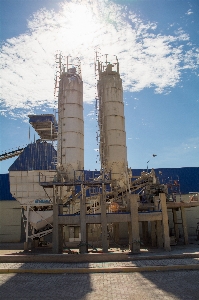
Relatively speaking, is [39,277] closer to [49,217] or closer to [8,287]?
[8,287]

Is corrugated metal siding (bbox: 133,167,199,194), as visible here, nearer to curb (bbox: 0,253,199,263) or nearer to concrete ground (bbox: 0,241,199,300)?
curb (bbox: 0,253,199,263)

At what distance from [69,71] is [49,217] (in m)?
14.3

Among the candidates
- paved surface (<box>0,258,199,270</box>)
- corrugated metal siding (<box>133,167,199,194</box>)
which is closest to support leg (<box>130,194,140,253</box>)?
paved surface (<box>0,258,199,270</box>)

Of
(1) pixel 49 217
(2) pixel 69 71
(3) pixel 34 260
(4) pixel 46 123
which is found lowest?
(3) pixel 34 260

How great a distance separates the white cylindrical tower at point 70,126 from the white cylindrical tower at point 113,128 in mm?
2742

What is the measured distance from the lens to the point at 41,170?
24.8m

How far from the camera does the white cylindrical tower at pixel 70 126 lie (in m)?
23.5

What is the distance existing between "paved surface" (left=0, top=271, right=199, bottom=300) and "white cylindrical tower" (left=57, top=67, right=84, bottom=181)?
11340 millimetres

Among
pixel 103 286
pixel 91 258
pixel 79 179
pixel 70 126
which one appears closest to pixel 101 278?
pixel 103 286

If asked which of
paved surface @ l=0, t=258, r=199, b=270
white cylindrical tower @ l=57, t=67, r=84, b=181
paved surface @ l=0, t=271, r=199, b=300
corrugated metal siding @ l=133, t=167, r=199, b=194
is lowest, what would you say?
paved surface @ l=0, t=258, r=199, b=270

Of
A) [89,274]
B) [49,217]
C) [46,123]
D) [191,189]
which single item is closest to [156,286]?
[89,274]

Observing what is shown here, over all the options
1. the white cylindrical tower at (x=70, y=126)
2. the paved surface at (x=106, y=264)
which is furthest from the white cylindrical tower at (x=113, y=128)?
the paved surface at (x=106, y=264)

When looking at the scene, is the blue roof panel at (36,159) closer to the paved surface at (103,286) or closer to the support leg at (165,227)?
the support leg at (165,227)

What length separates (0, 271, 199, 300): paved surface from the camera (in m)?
9.40
